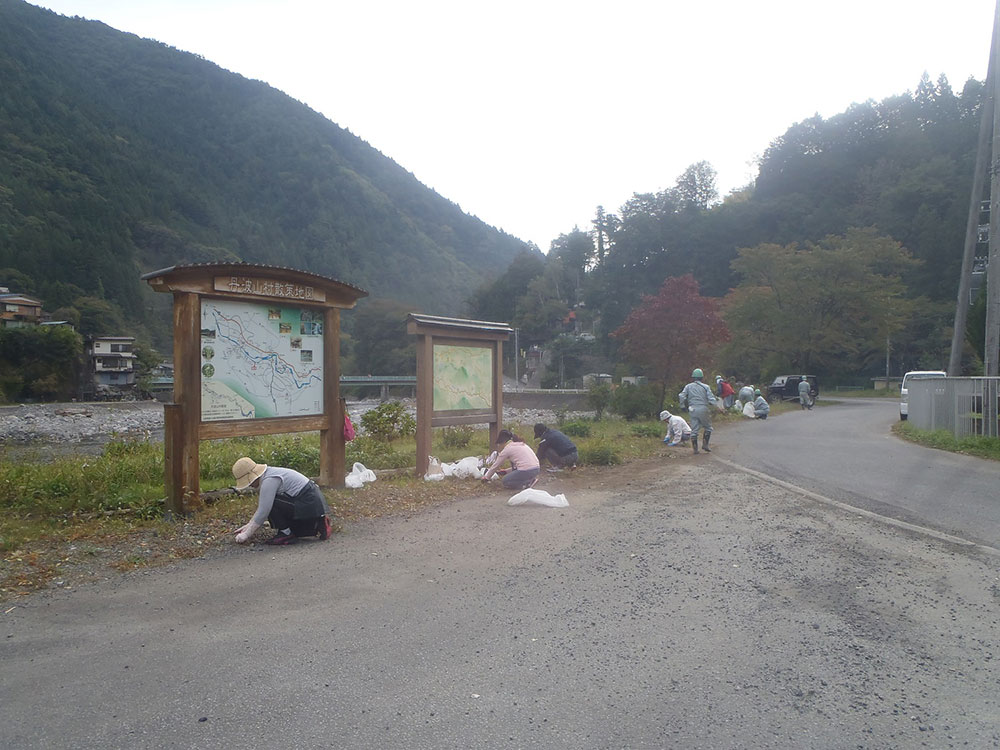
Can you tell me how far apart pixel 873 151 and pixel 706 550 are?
290 ft

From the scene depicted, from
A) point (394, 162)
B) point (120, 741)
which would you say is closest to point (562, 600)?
point (120, 741)

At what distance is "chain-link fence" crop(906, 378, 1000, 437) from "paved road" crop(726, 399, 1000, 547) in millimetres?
1137

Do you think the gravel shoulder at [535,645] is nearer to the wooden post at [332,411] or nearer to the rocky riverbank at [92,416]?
the wooden post at [332,411]

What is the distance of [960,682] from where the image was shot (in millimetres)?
4090

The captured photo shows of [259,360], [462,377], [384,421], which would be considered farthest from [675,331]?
[259,360]

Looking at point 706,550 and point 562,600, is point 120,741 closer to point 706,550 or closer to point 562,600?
point 562,600

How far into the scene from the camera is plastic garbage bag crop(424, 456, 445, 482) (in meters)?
11.3

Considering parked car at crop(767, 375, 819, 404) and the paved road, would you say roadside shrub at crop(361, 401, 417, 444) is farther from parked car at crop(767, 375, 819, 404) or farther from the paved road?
parked car at crop(767, 375, 819, 404)

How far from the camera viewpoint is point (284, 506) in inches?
287

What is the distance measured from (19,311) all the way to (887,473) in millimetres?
77207

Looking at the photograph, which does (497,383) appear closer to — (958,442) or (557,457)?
(557,457)

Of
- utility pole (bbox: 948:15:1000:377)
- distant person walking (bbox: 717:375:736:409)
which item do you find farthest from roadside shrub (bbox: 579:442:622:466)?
distant person walking (bbox: 717:375:736:409)

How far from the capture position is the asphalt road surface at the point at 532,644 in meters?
3.61

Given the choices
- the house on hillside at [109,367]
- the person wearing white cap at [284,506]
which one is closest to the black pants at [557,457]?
the person wearing white cap at [284,506]
